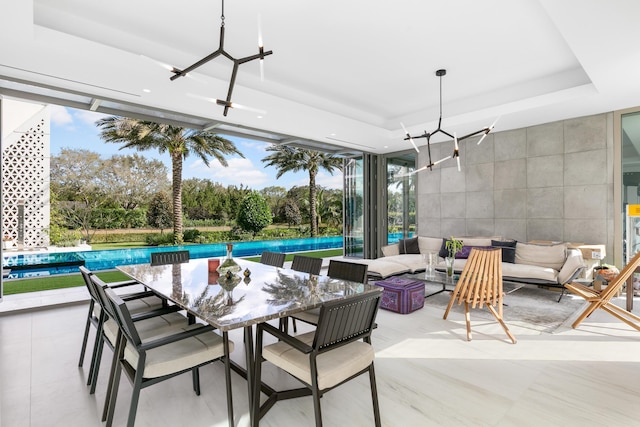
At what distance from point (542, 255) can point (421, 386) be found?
3.78m

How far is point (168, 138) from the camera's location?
30.8 feet

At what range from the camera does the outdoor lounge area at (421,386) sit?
1944 mm

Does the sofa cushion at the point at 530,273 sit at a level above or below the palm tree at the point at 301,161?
below

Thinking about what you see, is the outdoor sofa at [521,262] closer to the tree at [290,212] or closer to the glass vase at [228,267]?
the glass vase at [228,267]

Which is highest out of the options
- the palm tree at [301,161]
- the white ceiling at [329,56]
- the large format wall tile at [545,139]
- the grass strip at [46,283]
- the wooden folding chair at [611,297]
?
the palm tree at [301,161]

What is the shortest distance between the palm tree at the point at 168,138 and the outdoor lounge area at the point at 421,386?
6917 mm

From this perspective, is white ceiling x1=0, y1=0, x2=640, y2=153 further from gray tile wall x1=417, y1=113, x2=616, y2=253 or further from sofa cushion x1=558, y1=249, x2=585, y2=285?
sofa cushion x1=558, y1=249, x2=585, y2=285

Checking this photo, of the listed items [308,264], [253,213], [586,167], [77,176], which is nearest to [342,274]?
[308,264]

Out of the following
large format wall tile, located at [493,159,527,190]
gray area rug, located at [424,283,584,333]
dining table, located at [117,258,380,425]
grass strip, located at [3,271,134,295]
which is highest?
large format wall tile, located at [493,159,527,190]

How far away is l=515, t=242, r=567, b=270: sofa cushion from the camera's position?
4.80 metres

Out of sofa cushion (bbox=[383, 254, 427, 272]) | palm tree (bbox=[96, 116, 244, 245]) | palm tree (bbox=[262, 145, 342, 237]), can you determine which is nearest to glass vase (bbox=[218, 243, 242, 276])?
sofa cushion (bbox=[383, 254, 427, 272])

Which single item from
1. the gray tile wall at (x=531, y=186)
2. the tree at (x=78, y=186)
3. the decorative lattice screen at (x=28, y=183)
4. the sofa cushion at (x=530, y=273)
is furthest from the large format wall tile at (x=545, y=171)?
the tree at (x=78, y=186)

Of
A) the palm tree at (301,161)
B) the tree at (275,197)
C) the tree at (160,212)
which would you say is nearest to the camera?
the tree at (160,212)

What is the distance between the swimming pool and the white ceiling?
4986 mm
